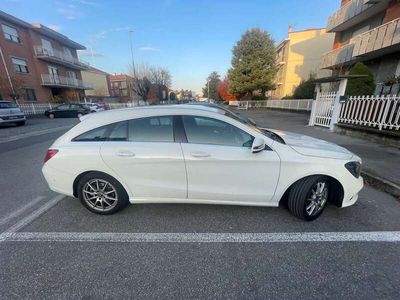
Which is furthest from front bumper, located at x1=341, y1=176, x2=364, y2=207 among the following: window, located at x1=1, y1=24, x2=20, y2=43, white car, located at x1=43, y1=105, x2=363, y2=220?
window, located at x1=1, y1=24, x2=20, y2=43

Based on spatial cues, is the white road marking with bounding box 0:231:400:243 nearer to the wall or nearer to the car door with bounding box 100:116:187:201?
the car door with bounding box 100:116:187:201

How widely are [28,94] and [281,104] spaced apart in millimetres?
28628

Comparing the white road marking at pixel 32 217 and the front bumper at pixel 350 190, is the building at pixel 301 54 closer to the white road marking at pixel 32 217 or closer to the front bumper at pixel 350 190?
the front bumper at pixel 350 190

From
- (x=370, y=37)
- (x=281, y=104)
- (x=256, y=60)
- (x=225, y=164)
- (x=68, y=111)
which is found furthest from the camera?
(x=256, y=60)

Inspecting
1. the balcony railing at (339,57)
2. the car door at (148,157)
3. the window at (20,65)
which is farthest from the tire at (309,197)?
the window at (20,65)

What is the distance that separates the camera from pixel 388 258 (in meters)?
2.16

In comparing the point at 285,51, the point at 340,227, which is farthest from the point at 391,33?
the point at 285,51

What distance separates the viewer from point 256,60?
Result: 30.4 m

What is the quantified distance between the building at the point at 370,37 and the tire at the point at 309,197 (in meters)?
12.6

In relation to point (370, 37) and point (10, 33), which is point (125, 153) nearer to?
point (370, 37)

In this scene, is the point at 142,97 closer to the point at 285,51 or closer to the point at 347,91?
the point at 285,51

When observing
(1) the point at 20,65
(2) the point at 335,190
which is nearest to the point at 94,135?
(2) the point at 335,190

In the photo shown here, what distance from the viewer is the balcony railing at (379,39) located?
10443 millimetres

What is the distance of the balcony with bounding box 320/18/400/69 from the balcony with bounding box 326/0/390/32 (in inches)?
75.9
